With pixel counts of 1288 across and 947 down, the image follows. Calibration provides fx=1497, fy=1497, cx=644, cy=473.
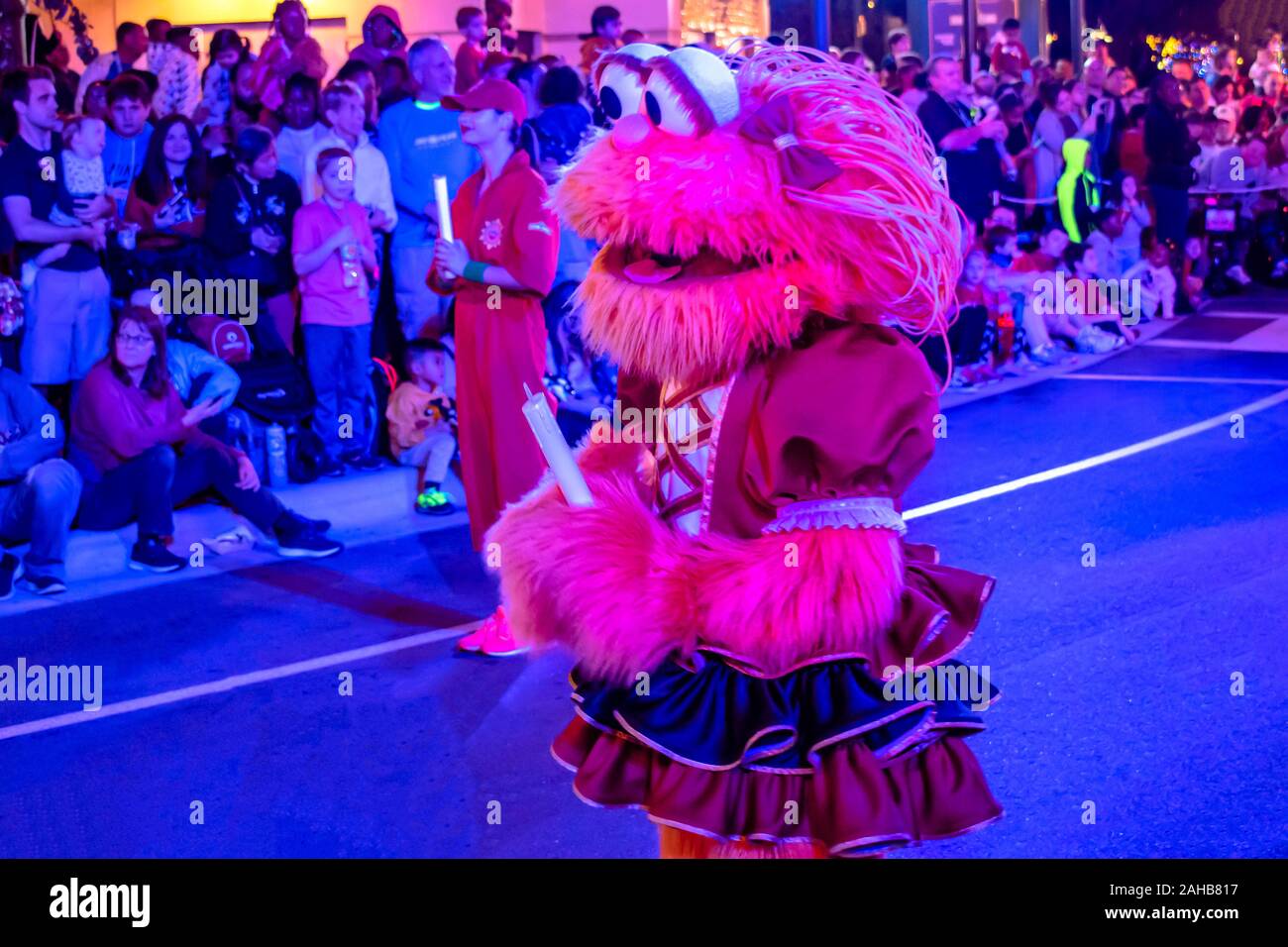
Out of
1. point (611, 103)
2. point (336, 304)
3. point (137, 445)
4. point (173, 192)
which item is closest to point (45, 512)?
point (137, 445)

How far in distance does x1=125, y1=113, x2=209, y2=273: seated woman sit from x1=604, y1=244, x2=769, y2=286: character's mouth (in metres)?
5.70

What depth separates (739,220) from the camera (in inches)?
110

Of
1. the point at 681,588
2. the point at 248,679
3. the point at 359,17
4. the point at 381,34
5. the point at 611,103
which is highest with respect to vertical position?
the point at 359,17

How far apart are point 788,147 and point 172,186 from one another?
20.3ft

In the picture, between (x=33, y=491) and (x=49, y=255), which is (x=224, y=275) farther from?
(x=33, y=491)

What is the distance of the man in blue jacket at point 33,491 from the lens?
6.75m

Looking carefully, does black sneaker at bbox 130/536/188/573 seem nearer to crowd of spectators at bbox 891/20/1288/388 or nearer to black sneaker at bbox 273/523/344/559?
black sneaker at bbox 273/523/344/559

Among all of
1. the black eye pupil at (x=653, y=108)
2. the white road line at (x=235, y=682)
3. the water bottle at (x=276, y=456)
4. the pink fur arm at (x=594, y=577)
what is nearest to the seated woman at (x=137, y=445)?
the water bottle at (x=276, y=456)

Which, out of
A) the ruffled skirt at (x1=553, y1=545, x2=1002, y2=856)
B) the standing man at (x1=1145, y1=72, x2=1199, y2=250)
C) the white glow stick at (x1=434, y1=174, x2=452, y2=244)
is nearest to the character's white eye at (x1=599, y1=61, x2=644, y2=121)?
the ruffled skirt at (x1=553, y1=545, x2=1002, y2=856)

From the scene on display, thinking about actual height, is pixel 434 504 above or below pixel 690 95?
below

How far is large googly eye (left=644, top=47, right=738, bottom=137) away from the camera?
284 cm

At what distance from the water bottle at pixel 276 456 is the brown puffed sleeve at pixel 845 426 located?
568cm

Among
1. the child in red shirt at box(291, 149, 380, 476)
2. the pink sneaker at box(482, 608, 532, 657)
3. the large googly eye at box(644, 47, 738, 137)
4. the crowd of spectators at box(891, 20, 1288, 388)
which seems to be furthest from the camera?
→ the crowd of spectators at box(891, 20, 1288, 388)
